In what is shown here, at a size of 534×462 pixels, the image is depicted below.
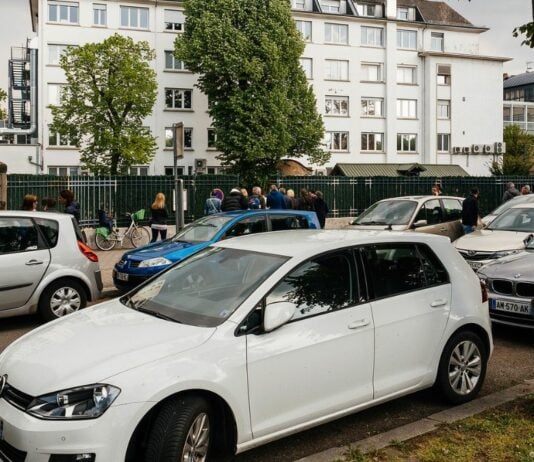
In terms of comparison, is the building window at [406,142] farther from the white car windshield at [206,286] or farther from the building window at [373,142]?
the white car windshield at [206,286]

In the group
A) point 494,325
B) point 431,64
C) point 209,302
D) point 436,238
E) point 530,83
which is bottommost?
point 494,325

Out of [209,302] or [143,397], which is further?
[209,302]

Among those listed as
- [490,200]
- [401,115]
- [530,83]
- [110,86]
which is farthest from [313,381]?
[530,83]

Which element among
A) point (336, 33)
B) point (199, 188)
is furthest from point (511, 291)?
point (336, 33)

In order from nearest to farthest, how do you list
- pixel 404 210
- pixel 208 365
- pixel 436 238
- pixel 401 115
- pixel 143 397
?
1. pixel 143 397
2. pixel 208 365
3. pixel 436 238
4. pixel 404 210
5. pixel 401 115

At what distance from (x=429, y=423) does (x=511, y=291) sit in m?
3.28

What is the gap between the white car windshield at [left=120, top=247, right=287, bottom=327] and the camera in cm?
420

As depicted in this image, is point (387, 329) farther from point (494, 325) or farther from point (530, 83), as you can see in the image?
point (530, 83)

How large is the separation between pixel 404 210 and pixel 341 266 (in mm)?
10190

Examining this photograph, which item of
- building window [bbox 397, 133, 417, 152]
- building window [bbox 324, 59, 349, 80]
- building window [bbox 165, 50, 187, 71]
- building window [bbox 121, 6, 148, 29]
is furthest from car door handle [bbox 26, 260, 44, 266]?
building window [bbox 397, 133, 417, 152]

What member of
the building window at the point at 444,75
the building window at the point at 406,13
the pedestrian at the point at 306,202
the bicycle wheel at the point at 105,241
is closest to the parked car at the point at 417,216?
the pedestrian at the point at 306,202

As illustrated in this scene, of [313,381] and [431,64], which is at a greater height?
[431,64]

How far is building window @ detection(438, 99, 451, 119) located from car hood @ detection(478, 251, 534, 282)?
153 feet

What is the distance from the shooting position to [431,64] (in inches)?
2030
